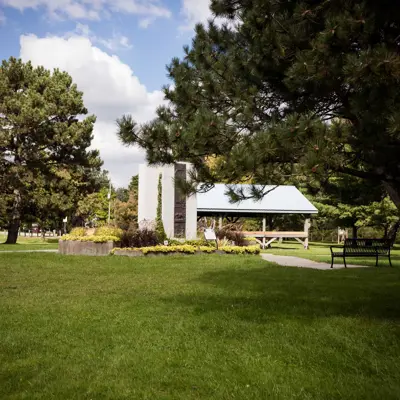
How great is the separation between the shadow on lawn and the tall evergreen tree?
1.84m

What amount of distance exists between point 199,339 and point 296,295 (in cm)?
334

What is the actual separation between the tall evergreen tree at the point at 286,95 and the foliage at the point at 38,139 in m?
21.6

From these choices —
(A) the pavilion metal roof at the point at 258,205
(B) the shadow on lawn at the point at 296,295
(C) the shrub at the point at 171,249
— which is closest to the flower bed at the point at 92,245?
(C) the shrub at the point at 171,249

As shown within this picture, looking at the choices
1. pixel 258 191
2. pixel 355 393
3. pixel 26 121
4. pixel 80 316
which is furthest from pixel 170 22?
pixel 26 121

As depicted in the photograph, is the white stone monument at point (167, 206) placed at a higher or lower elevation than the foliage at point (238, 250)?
higher

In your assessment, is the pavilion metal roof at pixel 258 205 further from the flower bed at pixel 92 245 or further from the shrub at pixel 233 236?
the flower bed at pixel 92 245

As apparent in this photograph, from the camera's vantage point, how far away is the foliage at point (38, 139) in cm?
2670

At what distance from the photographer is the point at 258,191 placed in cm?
593

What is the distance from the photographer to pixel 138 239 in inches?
651

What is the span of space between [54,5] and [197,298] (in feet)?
20.4

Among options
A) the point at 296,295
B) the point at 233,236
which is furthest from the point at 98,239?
the point at 296,295

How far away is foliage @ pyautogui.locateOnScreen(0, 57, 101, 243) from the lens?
2670 centimetres

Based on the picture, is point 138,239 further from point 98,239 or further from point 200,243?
point 200,243

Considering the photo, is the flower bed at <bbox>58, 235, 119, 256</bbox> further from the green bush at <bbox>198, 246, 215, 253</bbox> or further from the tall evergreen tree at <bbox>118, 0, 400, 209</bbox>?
the tall evergreen tree at <bbox>118, 0, 400, 209</bbox>
